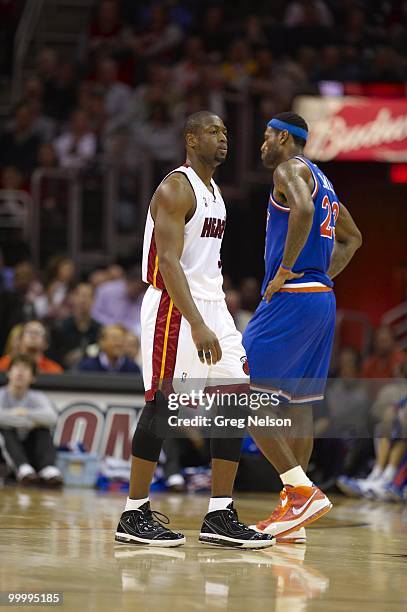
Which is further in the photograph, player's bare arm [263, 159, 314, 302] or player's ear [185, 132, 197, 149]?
player's bare arm [263, 159, 314, 302]

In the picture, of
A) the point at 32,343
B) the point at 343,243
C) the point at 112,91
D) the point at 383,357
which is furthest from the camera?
the point at 112,91

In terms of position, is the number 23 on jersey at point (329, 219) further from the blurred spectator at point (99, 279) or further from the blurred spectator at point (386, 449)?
the blurred spectator at point (99, 279)

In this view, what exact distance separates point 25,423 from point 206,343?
4.77 meters

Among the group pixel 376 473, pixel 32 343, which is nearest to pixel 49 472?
pixel 32 343

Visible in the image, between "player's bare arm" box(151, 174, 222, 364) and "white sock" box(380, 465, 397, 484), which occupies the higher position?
"player's bare arm" box(151, 174, 222, 364)

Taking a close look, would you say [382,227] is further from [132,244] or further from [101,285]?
[101,285]

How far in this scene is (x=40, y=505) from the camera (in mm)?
7922

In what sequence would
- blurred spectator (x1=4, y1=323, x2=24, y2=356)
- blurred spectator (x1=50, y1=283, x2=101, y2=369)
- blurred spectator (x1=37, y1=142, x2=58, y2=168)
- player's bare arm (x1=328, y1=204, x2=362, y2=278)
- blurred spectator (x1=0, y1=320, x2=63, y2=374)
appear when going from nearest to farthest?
player's bare arm (x1=328, y1=204, x2=362, y2=278) → blurred spectator (x1=0, y1=320, x2=63, y2=374) → blurred spectator (x1=4, y1=323, x2=24, y2=356) → blurred spectator (x1=50, y1=283, x2=101, y2=369) → blurred spectator (x1=37, y1=142, x2=58, y2=168)

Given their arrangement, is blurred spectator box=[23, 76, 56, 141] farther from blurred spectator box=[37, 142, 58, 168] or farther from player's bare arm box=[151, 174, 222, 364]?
player's bare arm box=[151, 174, 222, 364]

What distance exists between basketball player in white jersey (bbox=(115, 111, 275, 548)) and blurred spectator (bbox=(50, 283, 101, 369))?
584 centimetres

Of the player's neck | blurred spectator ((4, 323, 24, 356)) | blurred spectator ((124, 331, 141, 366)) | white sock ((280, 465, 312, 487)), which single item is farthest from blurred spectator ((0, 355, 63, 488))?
the player's neck

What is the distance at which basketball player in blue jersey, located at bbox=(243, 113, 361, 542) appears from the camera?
20.1ft

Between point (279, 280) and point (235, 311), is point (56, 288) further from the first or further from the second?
point (279, 280)

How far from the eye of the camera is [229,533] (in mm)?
5719
